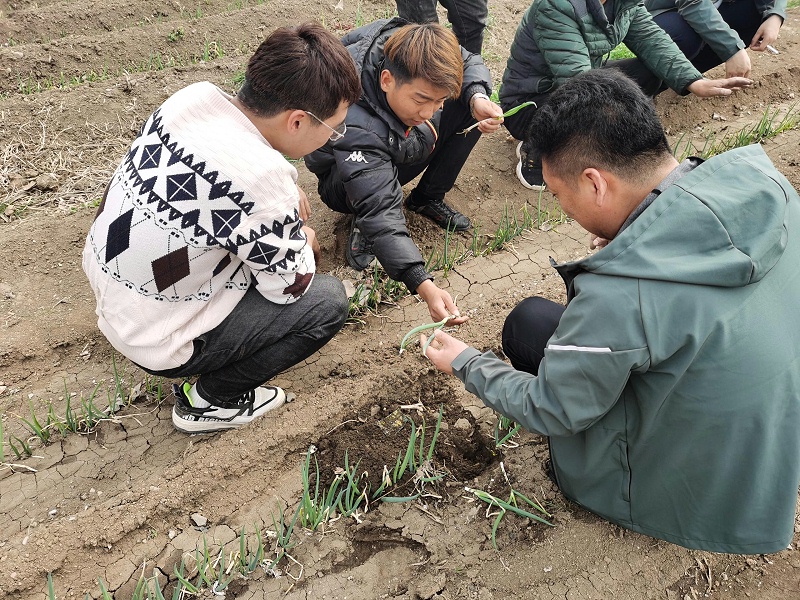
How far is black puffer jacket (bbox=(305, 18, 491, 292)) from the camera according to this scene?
8.38 ft

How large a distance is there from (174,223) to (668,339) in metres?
1.37

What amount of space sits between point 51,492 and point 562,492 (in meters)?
1.78

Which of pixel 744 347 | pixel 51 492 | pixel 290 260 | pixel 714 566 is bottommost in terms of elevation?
pixel 51 492

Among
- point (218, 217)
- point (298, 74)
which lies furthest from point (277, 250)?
point (298, 74)

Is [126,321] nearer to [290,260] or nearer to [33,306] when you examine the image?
[290,260]

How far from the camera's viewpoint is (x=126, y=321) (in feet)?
6.73

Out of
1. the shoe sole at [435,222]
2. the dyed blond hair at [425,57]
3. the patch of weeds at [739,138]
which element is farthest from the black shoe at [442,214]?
the patch of weeds at [739,138]

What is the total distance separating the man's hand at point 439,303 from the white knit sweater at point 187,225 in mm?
565

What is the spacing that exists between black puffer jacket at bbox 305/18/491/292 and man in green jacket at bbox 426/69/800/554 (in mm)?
791

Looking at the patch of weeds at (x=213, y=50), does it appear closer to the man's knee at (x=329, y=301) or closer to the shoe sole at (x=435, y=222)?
the shoe sole at (x=435, y=222)

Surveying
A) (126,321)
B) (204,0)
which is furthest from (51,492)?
(204,0)

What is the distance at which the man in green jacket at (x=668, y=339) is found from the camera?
141cm

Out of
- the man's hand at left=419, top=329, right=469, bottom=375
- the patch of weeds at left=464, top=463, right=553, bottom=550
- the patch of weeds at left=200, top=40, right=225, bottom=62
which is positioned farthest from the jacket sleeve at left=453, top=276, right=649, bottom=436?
the patch of weeds at left=200, top=40, right=225, bottom=62

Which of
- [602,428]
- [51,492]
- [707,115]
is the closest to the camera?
[602,428]
